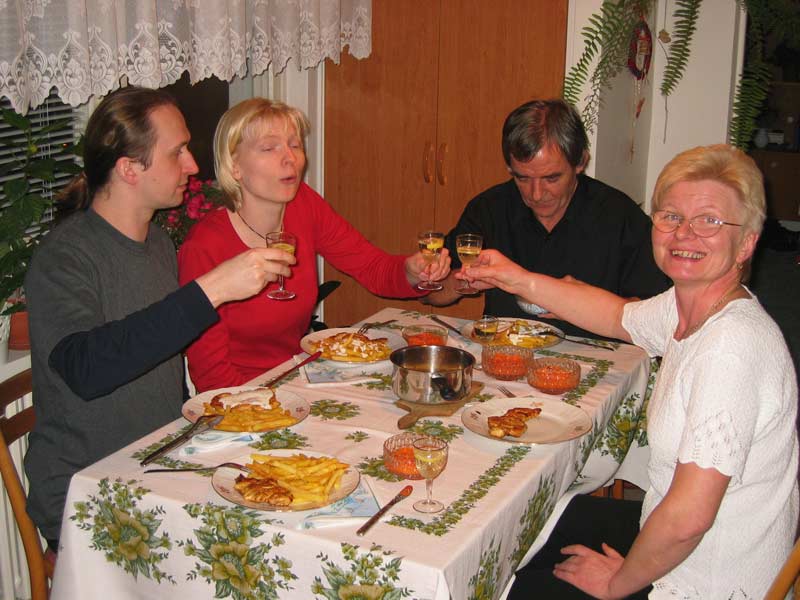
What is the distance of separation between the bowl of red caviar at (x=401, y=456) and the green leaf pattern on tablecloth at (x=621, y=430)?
28.3 inches

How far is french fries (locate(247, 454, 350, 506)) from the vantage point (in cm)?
144

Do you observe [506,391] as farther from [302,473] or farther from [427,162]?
[427,162]

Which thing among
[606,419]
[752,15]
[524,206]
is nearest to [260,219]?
[524,206]

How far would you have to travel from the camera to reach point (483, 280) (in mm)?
2342

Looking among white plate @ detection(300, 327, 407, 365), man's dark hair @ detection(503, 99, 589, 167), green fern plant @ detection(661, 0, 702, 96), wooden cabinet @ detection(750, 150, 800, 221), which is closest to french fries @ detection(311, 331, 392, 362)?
white plate @ detection(300, 327, 407, 365)

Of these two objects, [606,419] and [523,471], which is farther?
[606,419]

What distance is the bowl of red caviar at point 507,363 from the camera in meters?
2.11

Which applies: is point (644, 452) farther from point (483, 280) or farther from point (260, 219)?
point (260, 219)

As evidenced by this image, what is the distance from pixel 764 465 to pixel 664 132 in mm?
2815

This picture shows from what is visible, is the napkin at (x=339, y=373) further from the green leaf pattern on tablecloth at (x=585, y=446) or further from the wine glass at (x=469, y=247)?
the green leaf pattern on tablecloth at (x=585, y=446)

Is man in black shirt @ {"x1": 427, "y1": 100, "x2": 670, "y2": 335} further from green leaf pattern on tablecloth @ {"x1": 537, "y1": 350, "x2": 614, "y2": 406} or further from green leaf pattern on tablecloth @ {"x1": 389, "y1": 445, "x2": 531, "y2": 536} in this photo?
green leaf pattern on tablecloth @ {"x1": 389, "y1": 445, "x2": 531, "y2": 536}

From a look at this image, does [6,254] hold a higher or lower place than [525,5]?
lower

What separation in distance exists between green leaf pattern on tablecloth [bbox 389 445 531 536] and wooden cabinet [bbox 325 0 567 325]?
1.99 m

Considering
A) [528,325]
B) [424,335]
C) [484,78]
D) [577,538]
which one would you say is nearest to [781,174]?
[484,78]
